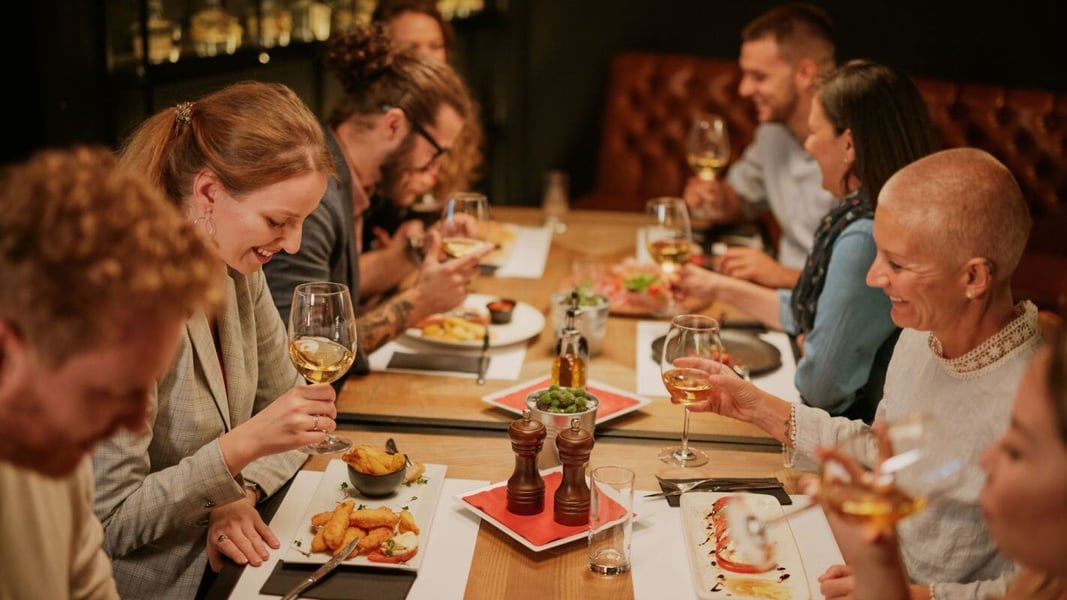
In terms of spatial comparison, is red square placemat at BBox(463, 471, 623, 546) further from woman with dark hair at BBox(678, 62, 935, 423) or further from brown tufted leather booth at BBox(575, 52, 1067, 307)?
brown tufted leather booth at BBox(575, 52, 1067, 307)

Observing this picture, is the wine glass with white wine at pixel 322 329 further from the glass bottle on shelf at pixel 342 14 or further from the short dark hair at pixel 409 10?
the glass bottle on shelf at pixel 342 14

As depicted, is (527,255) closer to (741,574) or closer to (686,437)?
(686,437)

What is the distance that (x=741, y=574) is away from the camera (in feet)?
5.46

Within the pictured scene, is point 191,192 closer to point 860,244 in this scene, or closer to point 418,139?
point 418,139

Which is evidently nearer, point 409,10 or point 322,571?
point 322,571

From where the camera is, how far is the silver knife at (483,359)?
247 centimetres

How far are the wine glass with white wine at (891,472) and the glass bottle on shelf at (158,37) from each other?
8.21 ft

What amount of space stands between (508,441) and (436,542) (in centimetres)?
44

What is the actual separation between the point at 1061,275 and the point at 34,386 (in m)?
4.26

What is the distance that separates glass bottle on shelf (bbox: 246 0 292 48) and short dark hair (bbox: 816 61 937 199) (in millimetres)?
1975

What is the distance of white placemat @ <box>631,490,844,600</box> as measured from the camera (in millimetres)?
1646

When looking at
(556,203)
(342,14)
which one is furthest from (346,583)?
(342,14)

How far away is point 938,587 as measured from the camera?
1621 millimetres

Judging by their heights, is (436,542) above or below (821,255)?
below
